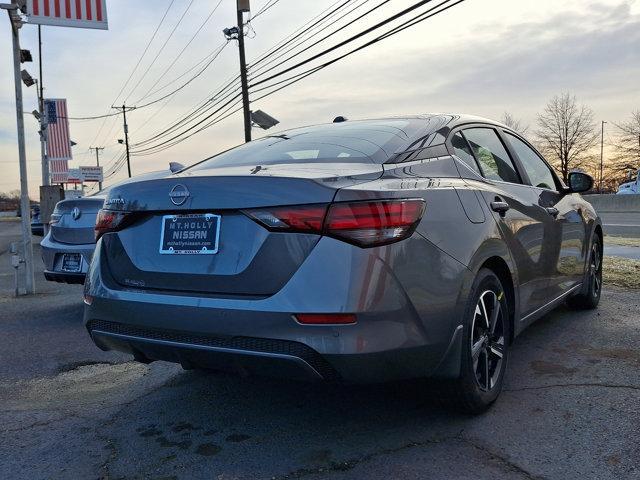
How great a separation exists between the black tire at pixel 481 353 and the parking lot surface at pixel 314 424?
112mm

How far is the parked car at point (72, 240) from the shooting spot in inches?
235

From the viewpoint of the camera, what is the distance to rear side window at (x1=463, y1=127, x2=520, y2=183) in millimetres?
3523

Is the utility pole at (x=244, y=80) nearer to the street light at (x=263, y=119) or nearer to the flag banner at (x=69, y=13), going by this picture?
the street light at (x=263, y=119)

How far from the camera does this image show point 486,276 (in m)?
2.97

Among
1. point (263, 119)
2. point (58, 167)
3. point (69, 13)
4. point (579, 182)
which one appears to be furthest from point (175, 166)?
point (58, 167)

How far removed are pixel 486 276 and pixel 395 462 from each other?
103 cm

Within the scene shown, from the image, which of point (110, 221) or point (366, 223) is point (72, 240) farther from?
point (366, 223)

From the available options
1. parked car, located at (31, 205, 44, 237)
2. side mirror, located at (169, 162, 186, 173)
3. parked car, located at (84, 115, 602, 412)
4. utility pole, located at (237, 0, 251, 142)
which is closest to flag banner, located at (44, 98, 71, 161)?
parked car, located at (31, 205, 44, 237)

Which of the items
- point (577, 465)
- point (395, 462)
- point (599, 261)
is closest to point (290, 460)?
point (395, 462)

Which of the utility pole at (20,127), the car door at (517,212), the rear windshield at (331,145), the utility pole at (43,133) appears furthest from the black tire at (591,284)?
the utility pole at (43,133)

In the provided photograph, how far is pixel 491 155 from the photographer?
3725 mm

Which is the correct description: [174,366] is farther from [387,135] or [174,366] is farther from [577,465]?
[577,465]

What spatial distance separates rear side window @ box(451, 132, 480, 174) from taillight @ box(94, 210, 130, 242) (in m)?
1.79

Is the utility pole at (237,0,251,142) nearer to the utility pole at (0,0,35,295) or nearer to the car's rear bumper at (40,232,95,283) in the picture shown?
the utility pole at (0,0,35,295)
